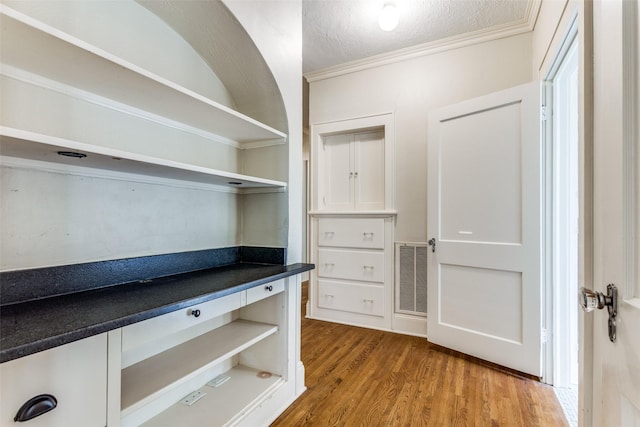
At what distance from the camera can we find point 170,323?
1.07m

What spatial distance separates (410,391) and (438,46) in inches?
110

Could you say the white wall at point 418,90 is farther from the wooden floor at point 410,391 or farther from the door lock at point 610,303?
the door lock at point 610,303

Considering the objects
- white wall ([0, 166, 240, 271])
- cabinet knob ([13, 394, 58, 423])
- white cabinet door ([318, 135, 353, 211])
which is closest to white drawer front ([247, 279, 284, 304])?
white wall ([0, 166, 240, 271])

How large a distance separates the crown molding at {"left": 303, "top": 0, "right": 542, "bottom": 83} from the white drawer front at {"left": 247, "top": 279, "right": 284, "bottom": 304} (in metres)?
2.38

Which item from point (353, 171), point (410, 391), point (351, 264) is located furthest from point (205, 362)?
point (353, 171)

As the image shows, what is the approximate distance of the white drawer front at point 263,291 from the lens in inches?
57.9

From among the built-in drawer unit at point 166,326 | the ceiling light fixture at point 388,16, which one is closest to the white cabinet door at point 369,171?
the ceiling light fixture at point 388,16

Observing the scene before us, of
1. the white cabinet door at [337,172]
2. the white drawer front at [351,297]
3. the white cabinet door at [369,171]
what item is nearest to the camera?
the white drawer front at [351,297]

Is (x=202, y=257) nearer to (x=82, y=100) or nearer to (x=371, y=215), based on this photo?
(x=82, y=100)

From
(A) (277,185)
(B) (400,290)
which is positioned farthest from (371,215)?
(A) (277,185)

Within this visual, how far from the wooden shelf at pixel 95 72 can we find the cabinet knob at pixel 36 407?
0.94 metres

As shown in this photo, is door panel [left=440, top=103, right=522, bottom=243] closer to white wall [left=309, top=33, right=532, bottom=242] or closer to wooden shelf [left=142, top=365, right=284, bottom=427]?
white wall [left=309, top=33, right=532, bottom=242]

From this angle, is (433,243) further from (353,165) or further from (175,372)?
(175,372)

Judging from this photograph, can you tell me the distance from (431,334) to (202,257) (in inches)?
77.9
